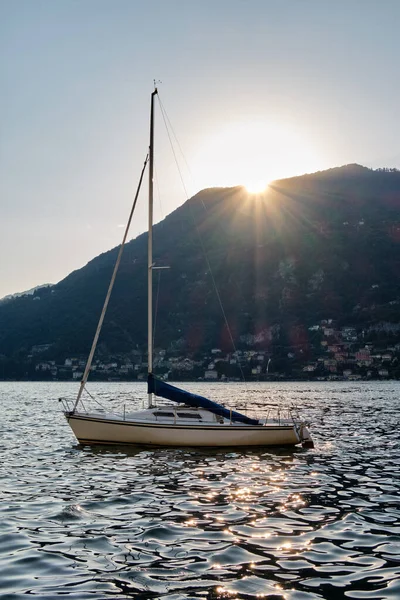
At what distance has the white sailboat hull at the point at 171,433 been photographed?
28.3 metres

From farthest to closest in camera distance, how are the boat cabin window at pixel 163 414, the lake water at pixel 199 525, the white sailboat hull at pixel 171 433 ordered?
the boat cabin window at pixel 163 414, the white sailboat hull at pixel 171 433, the lake water at pixel 199 525

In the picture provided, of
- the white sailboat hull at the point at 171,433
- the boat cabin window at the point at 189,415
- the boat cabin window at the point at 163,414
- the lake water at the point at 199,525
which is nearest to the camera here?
the lake water at the point at 199,525

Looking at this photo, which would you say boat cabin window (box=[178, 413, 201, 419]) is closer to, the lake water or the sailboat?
the sailboat

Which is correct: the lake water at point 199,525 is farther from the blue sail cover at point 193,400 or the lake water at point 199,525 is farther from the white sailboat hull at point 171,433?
the blue sail cover at point 193,400

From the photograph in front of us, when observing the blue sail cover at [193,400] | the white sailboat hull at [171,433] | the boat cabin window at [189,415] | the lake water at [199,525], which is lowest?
the lake water at [199,525]

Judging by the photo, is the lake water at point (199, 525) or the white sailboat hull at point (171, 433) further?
the white sailboat hull at point (171, 433)

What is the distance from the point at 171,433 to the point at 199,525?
1365cm

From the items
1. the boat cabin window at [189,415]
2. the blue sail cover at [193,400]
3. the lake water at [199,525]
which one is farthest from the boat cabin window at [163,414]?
the lake water at [199,525]

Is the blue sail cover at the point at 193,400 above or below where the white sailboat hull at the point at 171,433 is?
above

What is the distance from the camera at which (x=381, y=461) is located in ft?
85.2

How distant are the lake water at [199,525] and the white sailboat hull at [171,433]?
70 cm

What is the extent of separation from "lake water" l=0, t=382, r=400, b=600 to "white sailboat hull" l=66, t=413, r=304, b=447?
70 centimetres

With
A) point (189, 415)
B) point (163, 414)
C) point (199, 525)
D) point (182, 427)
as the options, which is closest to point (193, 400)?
point (189, 415)

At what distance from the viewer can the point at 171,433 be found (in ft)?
92.8
